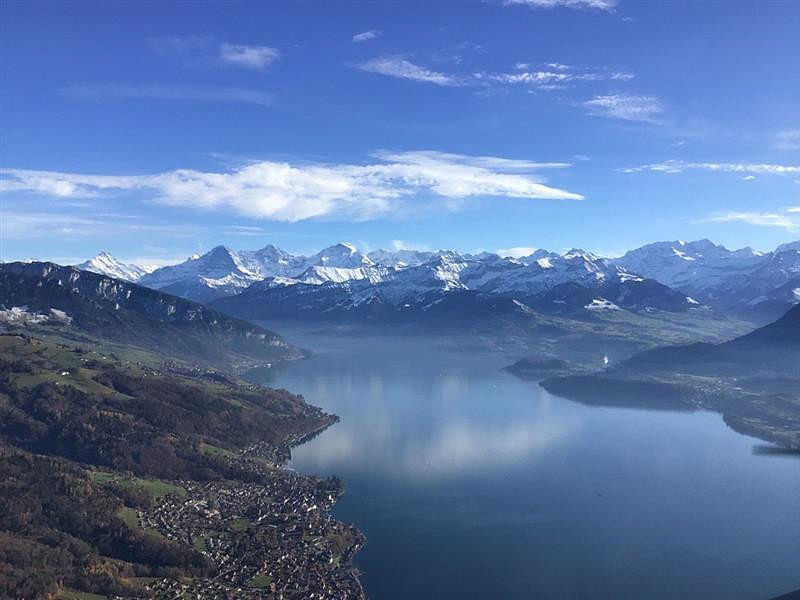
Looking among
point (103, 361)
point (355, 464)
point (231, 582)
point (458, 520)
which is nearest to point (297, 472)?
point (355, 464)

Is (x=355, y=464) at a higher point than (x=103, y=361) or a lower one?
lower

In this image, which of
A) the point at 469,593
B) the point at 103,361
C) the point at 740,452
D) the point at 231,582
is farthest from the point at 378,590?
the point at 103,361

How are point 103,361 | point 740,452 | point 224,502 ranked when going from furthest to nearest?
point 103,361 → point 740,452 → point 224,502

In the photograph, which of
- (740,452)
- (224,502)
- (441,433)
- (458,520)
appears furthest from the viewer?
(441,433)

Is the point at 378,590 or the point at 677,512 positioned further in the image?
the point at 677,512

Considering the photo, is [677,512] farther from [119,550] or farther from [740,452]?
[119,550]

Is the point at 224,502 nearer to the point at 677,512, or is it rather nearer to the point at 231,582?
the point at 231,582
